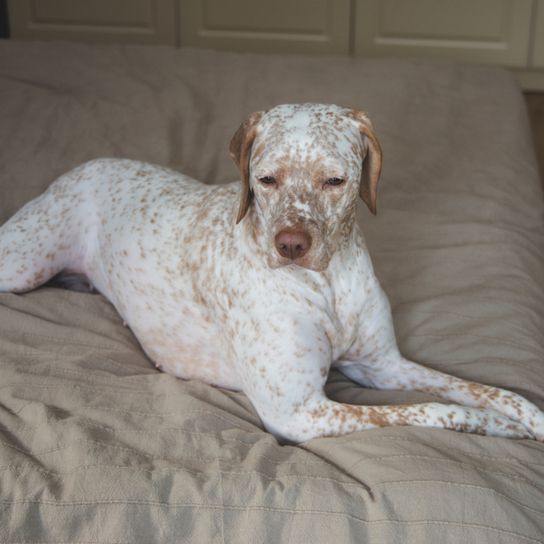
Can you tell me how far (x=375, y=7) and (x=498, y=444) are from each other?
12.7ft

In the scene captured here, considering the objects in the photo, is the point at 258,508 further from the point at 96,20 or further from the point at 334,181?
the point at 96,20

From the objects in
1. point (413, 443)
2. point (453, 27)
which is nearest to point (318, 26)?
point (453, 27)

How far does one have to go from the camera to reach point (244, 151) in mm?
2146

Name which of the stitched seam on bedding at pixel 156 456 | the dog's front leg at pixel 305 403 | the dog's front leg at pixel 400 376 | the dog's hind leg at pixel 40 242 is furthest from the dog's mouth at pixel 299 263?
the dog's hind leg at pixel 40 242

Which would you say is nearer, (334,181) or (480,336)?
(334,181)

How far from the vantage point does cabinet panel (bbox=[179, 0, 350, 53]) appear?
539 cm

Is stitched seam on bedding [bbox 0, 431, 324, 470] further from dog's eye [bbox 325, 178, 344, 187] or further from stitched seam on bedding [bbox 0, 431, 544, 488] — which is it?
dog's eye [bbox 325, 178, 344, 187]

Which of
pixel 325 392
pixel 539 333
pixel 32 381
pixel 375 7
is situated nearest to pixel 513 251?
pixel 539 333

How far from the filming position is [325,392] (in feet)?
7.93

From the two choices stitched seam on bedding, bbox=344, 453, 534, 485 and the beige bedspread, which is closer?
the beige bedspread

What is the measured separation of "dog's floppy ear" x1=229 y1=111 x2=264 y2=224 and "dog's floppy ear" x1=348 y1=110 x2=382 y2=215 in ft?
0.81

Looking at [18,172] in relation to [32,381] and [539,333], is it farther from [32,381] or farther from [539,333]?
[539,333]

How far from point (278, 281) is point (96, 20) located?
389 centimetres

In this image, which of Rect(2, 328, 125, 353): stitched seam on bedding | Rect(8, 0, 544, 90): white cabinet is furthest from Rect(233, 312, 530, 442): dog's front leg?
Rect(8, 0, 544, 90): white cabinet
